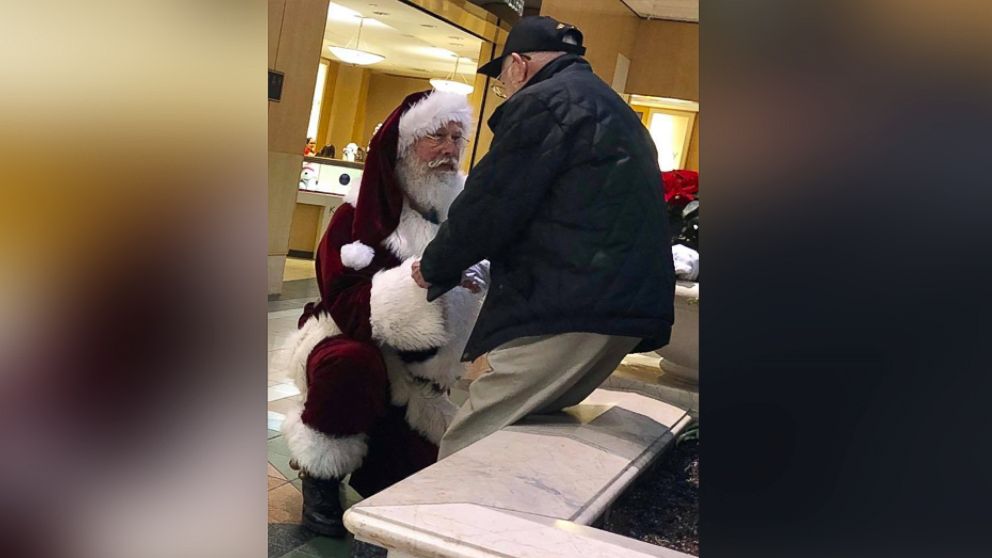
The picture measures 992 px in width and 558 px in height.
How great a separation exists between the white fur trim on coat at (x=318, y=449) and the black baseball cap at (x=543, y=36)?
784mm

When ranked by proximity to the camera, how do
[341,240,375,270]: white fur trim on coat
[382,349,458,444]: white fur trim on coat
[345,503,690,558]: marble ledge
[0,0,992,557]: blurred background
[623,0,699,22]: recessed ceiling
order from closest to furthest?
[0,0,992,557]: blurred background, [345,503,690,558]: marble ledge, [623,0,699,22]: recessed ceiling, [341,240,375,270]: white fur trim on coat, [382,349,458,444]: white fur trim on coat

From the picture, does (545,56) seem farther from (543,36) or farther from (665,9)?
(665,9)

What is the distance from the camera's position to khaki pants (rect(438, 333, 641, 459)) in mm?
1120

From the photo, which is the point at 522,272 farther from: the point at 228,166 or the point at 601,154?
the point at 228,166

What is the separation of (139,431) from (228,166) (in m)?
0.10

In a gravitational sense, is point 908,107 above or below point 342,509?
above

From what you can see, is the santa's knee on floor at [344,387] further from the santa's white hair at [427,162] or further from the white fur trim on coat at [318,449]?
the santa's white hair at [427,162]

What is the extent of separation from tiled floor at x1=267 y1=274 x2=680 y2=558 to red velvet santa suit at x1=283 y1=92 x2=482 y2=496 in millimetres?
25

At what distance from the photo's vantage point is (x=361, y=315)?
136 centimetres

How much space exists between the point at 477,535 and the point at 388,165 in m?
0.75

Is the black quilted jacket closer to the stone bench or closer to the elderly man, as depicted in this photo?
the elderly man

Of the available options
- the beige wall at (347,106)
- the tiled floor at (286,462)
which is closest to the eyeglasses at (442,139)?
the beige wall at (347,106)

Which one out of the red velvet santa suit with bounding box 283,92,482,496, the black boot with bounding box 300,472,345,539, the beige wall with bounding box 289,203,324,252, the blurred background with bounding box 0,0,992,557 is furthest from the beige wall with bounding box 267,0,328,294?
Answer: the blurred background with bounding box 0,0,992,557

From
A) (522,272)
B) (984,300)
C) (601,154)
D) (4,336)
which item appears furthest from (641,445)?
(4,336)
